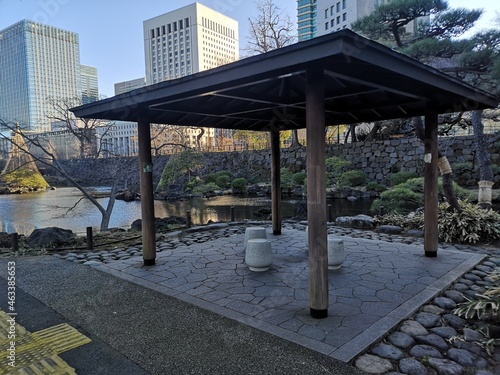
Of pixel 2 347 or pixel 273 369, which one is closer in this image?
pixel 273 369

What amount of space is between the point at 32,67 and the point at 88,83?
284 cm

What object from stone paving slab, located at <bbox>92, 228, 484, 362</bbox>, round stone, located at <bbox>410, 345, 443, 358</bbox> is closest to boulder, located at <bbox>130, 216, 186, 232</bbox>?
stone paving slab, located at <bbox>92, 228, 484, 362</bbox>

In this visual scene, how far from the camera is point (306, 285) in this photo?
14.3 feet

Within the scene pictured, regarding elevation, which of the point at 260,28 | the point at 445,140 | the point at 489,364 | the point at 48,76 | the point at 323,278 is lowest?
the point at 489,364

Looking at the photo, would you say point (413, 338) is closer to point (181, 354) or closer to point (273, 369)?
point (273, 369)

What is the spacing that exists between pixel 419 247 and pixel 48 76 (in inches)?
409

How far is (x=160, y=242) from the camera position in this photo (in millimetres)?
7422

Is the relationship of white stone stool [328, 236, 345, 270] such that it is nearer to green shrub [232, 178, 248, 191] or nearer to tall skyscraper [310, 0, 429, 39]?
green shrub [232, 178, 248, 191]

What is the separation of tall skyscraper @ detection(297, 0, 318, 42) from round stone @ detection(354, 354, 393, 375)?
42.4 metres

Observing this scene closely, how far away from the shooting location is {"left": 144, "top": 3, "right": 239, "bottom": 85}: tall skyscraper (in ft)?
26.9

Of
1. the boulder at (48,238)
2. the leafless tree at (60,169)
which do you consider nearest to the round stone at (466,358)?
the boulder at (48,238)

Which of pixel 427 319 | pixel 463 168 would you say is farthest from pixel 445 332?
pixel 463 168

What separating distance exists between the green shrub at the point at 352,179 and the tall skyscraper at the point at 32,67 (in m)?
14.0

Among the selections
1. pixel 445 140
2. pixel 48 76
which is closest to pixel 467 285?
pixel 48 76
